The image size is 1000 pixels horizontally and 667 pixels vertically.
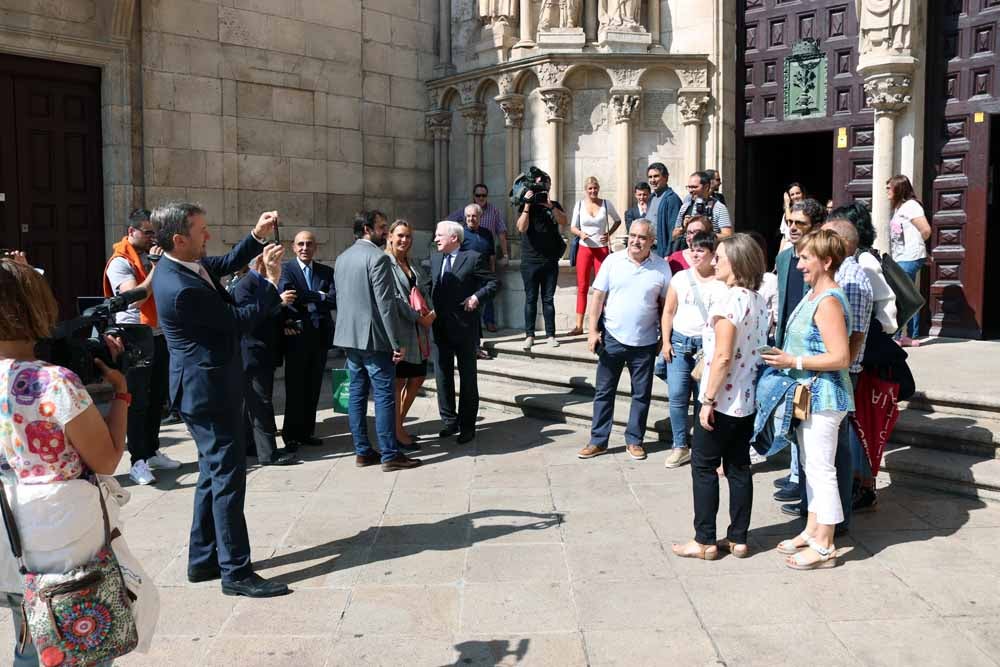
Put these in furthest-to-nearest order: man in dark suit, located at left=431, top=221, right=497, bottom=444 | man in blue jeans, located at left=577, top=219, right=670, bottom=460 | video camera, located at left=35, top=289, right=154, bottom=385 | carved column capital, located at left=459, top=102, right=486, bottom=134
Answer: carved column capital, located at left=459, top=102, right=486, bottom=134 → man in dark suit, located at left=431, top=221, right=497, bottom=444 → man in blue jeans, located at left=577, top=219, right=670, bottom=460 → video camera, located at left=35, top=289, right=154, bottom=385

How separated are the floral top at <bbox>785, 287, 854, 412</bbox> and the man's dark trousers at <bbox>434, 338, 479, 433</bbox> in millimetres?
3240

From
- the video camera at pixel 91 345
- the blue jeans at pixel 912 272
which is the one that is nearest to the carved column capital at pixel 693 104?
the blue jeans at pixel 912 272

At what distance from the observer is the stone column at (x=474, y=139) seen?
39.0 feet

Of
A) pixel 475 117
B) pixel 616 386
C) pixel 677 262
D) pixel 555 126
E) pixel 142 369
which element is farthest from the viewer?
pixel 475 117

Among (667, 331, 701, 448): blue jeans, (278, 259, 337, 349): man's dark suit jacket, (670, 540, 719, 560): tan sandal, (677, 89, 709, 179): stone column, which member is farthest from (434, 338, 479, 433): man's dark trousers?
(677, 89, 709, 179): stone column

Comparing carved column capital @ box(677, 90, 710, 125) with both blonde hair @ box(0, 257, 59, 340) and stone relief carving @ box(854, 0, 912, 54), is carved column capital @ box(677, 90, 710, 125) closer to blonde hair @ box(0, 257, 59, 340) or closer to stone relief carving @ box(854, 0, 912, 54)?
stone relief carving @ box(854, 0, 912, 54)

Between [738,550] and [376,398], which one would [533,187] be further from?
[738,550]

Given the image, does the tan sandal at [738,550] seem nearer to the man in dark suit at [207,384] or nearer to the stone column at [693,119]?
the man in dark suit at [207,384]

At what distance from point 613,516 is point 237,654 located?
2399mm

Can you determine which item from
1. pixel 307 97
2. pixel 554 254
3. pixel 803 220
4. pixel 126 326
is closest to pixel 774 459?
pixel 803 220

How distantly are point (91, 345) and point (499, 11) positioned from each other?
978 cm

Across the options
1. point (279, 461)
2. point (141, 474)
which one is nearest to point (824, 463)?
point (279, 461)

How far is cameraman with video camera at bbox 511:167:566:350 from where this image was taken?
929 centimetres

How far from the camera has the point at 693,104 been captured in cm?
1058
